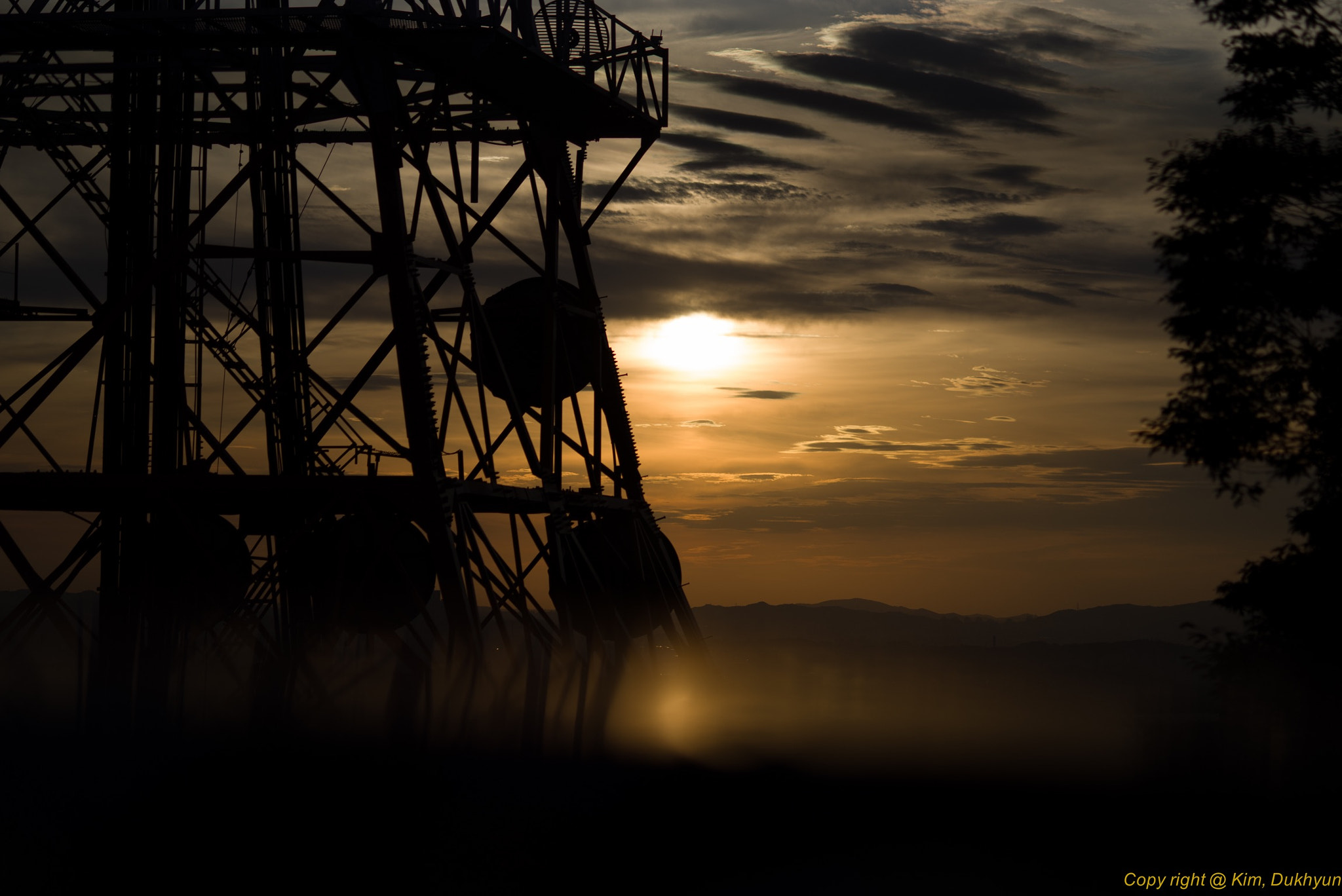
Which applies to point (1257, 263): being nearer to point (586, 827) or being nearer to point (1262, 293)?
point (1262, 293)

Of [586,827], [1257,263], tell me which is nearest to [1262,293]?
[1257,263]

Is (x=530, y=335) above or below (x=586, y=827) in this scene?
above

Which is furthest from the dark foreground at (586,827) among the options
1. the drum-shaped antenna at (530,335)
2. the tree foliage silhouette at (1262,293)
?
the drum-shaped antenna at (530,335)

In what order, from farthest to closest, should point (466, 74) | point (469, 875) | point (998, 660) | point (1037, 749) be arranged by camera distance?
point (998, 660) < point (466, 74) < point (1037, 749) < point (469, 875)

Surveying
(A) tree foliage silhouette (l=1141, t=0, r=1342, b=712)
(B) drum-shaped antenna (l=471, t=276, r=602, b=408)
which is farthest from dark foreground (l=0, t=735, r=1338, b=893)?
(B) drum-shaped antenna (l=471, t=276, r=602, b=408)

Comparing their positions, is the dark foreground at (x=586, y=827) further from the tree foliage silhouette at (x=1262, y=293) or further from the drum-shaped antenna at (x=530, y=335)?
the drum-shaped antenna at (x=530, y=335)

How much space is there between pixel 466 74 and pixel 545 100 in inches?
126

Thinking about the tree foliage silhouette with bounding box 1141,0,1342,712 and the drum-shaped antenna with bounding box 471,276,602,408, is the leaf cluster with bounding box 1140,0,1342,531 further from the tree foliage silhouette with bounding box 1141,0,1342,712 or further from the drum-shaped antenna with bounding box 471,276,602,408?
the drum-shaped antenna with bounding box 471,276,602,408

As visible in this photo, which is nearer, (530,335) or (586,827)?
(586,827)

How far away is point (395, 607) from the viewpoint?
3195 centimetres

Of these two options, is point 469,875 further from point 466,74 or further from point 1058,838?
point 466,74

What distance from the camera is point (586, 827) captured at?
16.4 meters

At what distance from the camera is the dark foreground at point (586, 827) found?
14.3m

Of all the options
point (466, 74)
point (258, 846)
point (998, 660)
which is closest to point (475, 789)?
point (258, 846)
